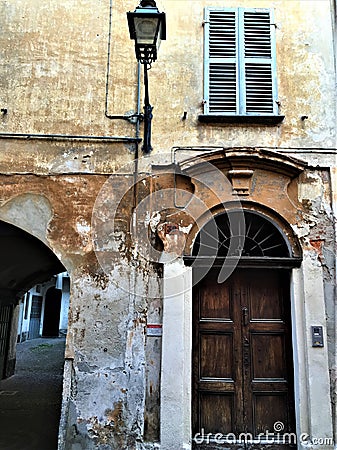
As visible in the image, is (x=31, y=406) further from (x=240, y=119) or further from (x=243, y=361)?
(x=240, y=119)

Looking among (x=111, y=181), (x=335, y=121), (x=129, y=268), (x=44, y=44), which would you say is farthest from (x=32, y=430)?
(x=335, y=121)

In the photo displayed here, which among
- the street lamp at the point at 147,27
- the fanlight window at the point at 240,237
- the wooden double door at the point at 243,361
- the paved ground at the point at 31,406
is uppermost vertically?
the street lamp at the point at 147,27

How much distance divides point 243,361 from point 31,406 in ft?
14.8

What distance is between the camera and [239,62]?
6.72 m

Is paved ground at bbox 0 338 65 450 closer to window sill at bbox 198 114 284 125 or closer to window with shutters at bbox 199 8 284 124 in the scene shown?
window sill at bbox 198 114 284 125

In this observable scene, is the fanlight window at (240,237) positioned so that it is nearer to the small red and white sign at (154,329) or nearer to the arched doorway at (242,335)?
the arched doorway at (242,335)

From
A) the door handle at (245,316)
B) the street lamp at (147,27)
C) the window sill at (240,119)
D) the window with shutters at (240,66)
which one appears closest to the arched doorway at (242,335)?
the door handle at (245,316)

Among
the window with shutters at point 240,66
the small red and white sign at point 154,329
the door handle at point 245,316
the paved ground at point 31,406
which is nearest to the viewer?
the small red and white sign at point 154,329

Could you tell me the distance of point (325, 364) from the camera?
569cm

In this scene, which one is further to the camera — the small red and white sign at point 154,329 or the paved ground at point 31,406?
the paved ground at point 31,406

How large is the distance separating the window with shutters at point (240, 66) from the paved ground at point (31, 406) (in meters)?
5.35

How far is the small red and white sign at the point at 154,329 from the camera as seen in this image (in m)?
5.86

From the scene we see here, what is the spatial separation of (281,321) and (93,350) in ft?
8.65

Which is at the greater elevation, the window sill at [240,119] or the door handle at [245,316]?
the window sill at [240,119]
